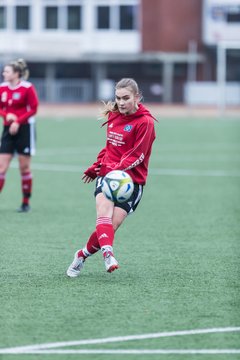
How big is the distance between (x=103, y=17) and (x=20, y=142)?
4849cm

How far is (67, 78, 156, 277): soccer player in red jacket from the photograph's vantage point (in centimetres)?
889

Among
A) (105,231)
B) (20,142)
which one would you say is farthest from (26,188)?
(105,231)

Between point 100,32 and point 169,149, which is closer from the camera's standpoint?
point 169,149

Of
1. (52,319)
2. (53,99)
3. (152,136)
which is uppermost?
(152,136)

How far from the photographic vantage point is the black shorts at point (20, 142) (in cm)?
1426

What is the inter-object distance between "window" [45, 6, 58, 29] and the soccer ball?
179ft

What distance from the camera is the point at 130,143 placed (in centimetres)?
905

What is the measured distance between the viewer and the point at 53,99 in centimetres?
5906

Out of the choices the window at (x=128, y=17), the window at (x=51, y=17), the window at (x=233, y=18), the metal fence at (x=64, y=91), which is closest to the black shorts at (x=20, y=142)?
the metal fence at (x=64, y=91)

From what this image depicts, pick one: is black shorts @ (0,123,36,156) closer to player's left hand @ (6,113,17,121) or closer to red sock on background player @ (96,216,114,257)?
player's left hand @ (6,113,17,121)

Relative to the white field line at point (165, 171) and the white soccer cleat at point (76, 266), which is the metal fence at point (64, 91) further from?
the white soccer cleat at point (76, 266)
